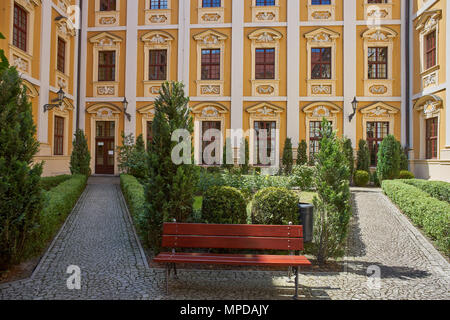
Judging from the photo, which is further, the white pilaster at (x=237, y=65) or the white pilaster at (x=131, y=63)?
the white pilaster at (x=131, y=63)

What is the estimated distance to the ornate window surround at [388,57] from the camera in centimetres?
1630

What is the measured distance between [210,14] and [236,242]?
15965 millimetres

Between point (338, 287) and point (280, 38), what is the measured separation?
15030mm

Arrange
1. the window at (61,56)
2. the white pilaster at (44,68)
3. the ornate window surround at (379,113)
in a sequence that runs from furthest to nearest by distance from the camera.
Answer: the ornate window surround at (379,113) < the window at (61,56) < the white pilaster at (44,68)

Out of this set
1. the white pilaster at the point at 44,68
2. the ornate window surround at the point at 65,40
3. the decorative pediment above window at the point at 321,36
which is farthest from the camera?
the decorative pediment above window at the point at 321,36

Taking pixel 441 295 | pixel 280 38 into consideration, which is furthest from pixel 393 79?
pixel 441 295

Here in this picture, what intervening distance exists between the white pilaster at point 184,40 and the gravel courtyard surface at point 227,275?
39.3 feet

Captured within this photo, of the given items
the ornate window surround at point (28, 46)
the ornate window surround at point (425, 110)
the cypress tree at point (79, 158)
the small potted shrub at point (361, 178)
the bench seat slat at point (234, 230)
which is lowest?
the bench seat slat at point (234, 230)

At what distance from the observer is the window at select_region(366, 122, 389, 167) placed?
16.6 meters

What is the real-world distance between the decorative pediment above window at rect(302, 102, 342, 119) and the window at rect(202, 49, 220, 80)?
517cm

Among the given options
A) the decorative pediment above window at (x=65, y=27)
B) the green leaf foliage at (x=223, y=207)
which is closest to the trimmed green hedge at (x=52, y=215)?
the green leaf foliage at (x=223, y=207)

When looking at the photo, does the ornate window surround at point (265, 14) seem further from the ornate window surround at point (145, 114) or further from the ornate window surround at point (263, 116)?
the ornate window surround at point (145, 114)

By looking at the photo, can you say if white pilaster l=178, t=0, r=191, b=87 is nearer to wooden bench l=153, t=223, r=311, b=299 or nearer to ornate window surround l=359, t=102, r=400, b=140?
ornate window surround l=359, t=102, r=400, b=140

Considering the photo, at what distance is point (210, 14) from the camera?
57.1 feet
